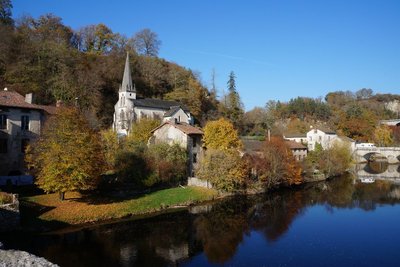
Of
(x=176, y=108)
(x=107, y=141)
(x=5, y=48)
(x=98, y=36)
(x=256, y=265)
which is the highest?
(x=98, y=36)

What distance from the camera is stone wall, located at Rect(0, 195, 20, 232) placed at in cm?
2434

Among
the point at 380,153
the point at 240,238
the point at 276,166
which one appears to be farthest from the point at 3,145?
the point at 380,153

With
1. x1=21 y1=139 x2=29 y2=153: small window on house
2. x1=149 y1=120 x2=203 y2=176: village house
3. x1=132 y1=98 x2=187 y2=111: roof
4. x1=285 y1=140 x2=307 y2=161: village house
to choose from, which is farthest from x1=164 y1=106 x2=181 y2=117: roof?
x1=21 y1=139 x2=29 y2=153: small window on house

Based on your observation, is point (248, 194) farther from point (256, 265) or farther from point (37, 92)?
point (37, 92)

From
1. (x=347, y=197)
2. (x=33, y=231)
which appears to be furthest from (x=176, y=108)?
(x=33, y=231)

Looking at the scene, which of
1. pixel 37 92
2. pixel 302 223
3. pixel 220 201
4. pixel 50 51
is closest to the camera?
pixel 302 223

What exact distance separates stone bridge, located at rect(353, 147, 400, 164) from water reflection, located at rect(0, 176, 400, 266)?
46.6 m

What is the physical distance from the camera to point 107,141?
41.5 m

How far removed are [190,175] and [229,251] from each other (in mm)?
21372

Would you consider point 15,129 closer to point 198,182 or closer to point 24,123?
point 24,123

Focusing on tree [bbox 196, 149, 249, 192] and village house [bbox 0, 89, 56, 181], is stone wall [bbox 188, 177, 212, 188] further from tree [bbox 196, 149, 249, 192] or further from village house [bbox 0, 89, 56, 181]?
village house [bbox 0, 89, 56, 181]

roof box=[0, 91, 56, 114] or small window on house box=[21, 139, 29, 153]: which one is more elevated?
roof box=[0, 91, 56, 114]

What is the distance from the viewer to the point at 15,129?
36.6 metres

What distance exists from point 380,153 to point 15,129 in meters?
80.7
